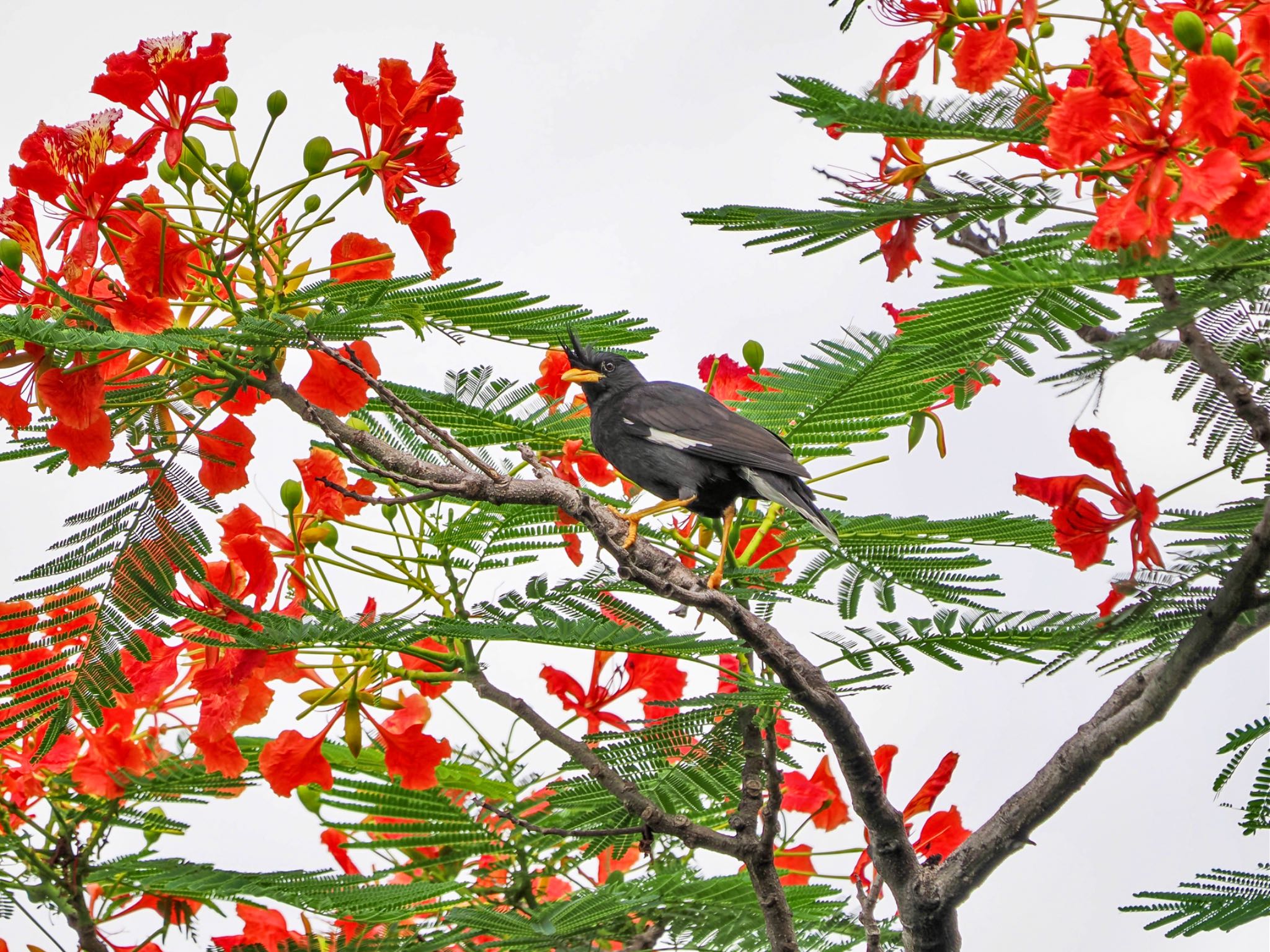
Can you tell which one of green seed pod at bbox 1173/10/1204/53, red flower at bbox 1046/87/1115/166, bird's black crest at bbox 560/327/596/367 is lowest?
red flower at bbox 1046/87/1115/166

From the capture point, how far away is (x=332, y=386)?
2.61 meters

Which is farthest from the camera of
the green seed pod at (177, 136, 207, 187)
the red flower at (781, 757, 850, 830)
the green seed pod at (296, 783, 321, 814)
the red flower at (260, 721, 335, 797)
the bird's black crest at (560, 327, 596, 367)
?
the red flower at (781, 757, 850, 830)

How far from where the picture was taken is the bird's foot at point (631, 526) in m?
2.54

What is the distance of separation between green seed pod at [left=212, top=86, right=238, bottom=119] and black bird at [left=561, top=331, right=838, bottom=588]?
2.76 ft

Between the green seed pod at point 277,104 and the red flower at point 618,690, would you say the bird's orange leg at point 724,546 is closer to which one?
the red flower at point 618,690

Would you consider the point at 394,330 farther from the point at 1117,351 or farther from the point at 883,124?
the point at 1117,351

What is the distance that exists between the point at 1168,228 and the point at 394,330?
143 cm

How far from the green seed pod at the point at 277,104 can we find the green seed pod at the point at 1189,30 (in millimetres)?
1490

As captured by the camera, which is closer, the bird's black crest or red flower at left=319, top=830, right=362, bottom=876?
the bird's black crest

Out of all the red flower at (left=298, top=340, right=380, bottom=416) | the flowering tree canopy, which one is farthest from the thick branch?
the red flower at (left=298, top=340, right=380, bottom=416)

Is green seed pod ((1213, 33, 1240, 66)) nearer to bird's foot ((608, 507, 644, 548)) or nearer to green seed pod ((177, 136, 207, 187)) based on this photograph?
bird's foot ((608, 507, 644, 548))

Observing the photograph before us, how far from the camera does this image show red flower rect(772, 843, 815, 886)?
10.7 ft

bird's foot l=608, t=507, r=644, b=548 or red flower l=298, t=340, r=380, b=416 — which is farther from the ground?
red flower l=298, t=340, r=380, b=416

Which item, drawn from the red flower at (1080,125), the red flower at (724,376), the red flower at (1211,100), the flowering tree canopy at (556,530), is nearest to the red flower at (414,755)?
the flowering tree canopy at (556,530)
